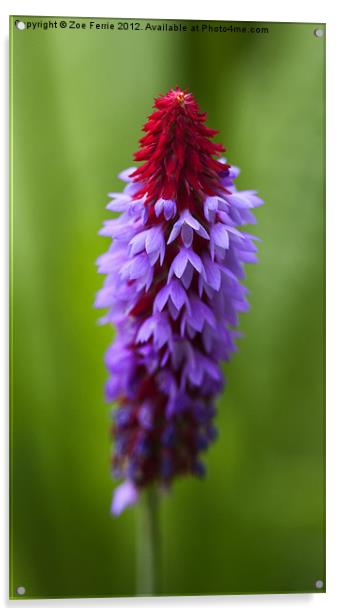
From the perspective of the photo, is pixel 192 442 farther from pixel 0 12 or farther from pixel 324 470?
pixel 0 12

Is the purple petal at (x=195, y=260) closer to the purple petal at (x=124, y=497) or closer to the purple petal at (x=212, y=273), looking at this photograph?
the purple petal at (x=212, y=273)

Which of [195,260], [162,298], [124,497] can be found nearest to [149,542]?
[124,497]

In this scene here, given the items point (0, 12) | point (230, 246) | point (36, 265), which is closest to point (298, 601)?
point (230, 246)

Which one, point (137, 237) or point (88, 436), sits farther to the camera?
point (88, 436)

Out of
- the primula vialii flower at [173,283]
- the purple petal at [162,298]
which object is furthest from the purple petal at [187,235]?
the purple petal at [162,298]

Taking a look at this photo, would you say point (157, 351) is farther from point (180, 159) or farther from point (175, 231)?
point (180, 159)

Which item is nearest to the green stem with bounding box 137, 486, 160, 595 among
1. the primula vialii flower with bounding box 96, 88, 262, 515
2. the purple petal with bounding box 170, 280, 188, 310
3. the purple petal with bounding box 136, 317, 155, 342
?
the primula vialii flower with bounding box 96, 88, 262, 515
